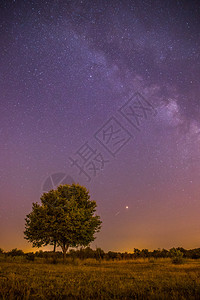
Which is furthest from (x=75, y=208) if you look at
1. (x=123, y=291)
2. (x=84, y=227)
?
(x=123, y=291)

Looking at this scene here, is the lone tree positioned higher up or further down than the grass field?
higher up

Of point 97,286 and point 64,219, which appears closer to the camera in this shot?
point 97,286

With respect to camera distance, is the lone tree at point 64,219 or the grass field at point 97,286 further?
the lone tree at point 64,219

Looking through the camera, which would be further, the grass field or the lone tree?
the lone tree

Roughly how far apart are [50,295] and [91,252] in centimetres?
3500

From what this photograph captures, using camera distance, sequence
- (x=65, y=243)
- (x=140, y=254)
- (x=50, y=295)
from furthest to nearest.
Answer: (x=140, y=254), (x=65, y=243), (x=50, y=295)

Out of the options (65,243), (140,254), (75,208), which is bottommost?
(140,254)

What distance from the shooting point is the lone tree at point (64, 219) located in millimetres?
23391

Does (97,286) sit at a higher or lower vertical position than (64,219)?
lower

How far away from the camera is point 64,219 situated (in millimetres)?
22922

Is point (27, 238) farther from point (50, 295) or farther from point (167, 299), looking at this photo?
point (167, 299)

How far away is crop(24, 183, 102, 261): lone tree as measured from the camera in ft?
76.7

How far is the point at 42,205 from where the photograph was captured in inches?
997

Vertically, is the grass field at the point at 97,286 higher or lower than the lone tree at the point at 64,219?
lower
